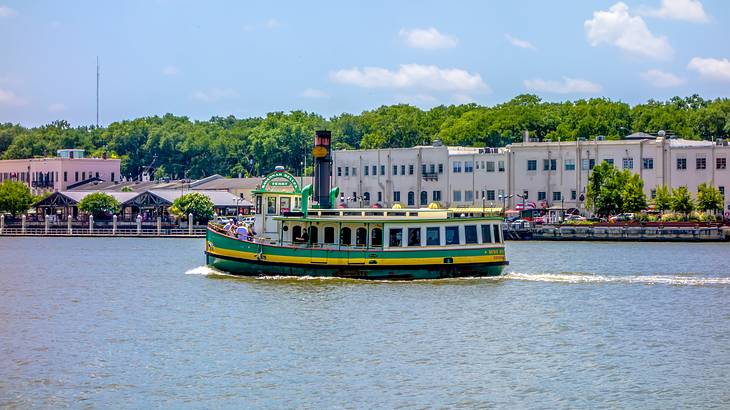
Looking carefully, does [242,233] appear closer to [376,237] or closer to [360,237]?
[360,237]

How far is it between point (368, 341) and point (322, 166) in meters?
26.4

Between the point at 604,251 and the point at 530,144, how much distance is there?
3549cm

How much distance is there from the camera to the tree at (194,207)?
5186 inches

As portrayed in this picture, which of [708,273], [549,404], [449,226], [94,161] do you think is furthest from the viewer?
[94,161]

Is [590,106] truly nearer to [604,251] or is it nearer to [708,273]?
[604,251]

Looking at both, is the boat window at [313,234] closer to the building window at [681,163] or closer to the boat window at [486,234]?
the boat window at [486,234]

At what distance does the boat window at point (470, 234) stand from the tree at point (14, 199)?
313 ft

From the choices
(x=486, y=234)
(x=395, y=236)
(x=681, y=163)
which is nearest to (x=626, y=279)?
(x=486, y=234)

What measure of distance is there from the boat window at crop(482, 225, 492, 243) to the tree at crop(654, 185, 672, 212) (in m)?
56.3

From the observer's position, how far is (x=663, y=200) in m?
112

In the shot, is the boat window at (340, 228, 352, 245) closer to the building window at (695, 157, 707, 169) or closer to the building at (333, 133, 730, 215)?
the building at (333, 133, 730, 215)

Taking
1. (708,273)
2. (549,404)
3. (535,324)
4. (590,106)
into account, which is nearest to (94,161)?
(590,106)

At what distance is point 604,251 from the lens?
91.1 metres

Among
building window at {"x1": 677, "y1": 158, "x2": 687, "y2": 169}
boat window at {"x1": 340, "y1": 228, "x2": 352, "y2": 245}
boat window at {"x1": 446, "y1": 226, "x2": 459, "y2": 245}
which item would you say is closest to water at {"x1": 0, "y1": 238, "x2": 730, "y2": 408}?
boat window at {"x1": 446, "y1": 226, "x2": 459, "y2": 245}
